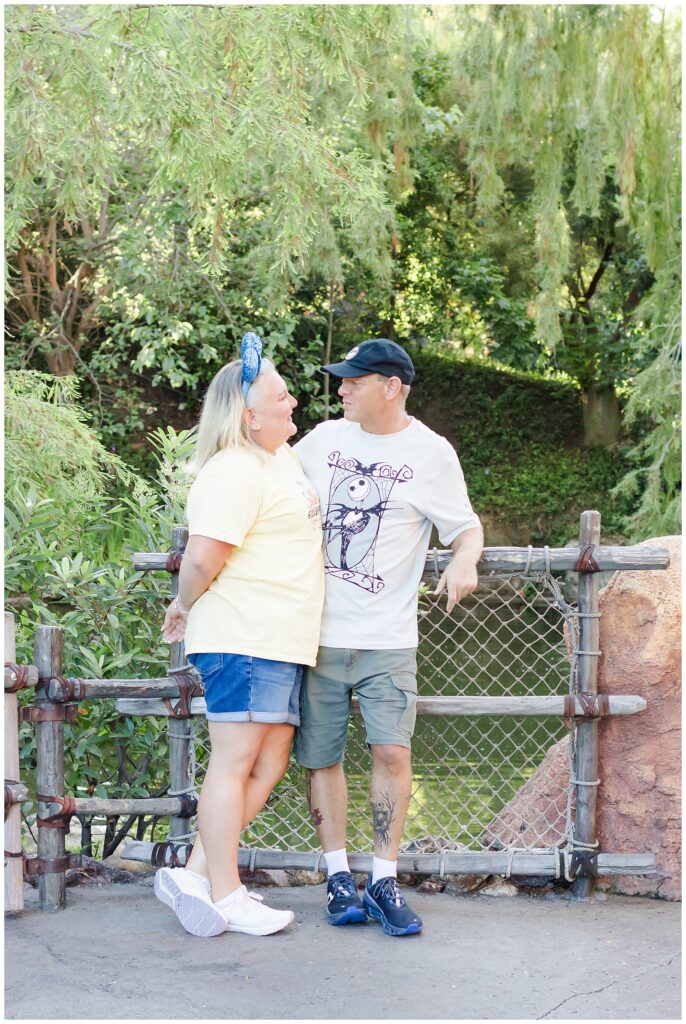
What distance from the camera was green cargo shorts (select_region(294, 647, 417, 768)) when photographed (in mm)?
2939

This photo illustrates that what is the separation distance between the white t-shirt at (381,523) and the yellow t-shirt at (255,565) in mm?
106

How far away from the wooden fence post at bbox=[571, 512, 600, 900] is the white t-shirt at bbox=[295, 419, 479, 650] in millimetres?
451

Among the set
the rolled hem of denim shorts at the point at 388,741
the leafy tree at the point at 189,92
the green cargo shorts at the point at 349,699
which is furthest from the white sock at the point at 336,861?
the leafy tree at the point at 189,92

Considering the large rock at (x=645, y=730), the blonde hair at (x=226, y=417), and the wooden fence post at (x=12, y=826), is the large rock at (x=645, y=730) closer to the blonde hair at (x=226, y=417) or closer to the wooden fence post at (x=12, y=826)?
the blonde hair at (x=226, y=417)

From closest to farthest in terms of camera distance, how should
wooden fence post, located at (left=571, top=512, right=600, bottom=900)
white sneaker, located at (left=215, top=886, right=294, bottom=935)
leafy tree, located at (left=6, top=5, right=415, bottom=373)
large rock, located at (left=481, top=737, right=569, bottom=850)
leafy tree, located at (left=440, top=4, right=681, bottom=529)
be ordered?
white sneaker, located at (left=215, top=886, right=294, bottom=935) < wooden fence post, located at (left=571, top=512, right=600, bottom=900) < large rock, located at (left=481, top=737, right=569, bottom=850) < leafy tree, located at (left=6, top=5, right=415, bottom=373) < leafy tree, located at (left=440, top=4, right=681, bottom=529)

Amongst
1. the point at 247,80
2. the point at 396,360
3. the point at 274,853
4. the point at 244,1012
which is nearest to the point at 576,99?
Answer: the point at 247,80

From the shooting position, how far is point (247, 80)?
553 centimetres

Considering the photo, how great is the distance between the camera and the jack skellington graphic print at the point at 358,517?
9.77ft

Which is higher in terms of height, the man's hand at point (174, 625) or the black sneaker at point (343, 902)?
the man's hand at point (174, 625)

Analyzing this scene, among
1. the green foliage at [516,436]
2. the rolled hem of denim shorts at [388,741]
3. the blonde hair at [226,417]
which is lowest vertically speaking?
the rolled hem of denim shorts at [388,741]

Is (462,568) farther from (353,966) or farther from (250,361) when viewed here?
(353,966)

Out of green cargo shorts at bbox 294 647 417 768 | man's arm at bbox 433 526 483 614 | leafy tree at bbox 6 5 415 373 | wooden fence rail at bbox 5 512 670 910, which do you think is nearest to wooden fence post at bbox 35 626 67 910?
wooden fence rail at bbox 5 512 670 910

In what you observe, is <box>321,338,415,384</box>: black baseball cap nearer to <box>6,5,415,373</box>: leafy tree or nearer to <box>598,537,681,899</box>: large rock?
<box>598,537,681,899</box>: large rock

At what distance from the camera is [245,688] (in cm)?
281
